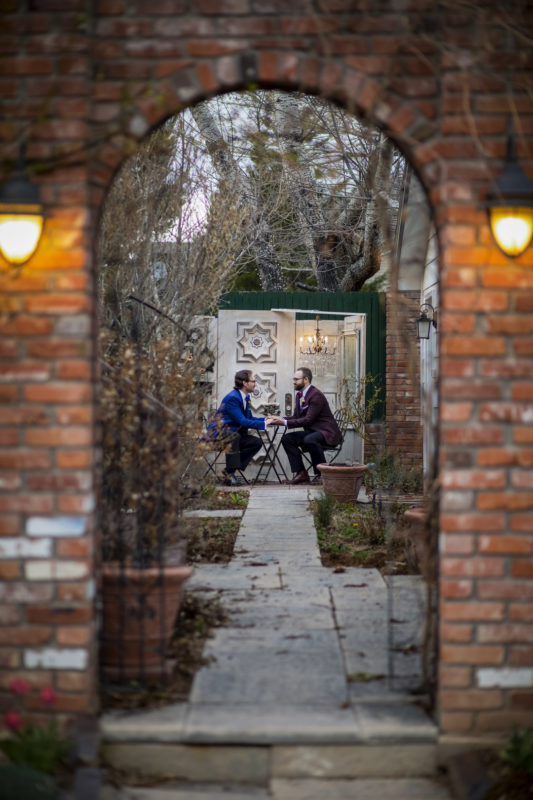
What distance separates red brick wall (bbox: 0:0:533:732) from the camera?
3.40m

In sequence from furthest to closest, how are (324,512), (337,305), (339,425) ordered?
(337,305) < (339,425) < (324,512)

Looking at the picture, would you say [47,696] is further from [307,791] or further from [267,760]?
[307,791]

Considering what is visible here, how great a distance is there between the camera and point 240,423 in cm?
1020

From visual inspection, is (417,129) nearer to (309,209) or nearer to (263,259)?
(309,209)

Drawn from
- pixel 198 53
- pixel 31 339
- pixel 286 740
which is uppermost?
pixel 198 53

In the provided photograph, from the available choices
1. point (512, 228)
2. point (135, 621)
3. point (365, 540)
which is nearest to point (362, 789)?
point (135, 621)

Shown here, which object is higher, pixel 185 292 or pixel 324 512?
pixel 185 292

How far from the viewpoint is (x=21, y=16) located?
3.40m

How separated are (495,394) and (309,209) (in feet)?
37.4

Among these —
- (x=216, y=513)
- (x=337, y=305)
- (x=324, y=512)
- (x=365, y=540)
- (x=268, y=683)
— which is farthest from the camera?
(x=337, y=305)

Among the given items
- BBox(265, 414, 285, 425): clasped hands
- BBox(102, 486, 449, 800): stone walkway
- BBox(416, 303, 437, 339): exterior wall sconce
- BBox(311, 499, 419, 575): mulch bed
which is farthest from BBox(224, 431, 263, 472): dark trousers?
BBox(102, 486, 449, 800): stone walkway

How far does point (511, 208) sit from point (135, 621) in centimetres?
254

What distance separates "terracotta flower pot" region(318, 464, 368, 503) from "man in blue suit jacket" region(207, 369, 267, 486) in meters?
1.59

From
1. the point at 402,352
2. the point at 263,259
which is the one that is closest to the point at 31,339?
the point at 402,352
